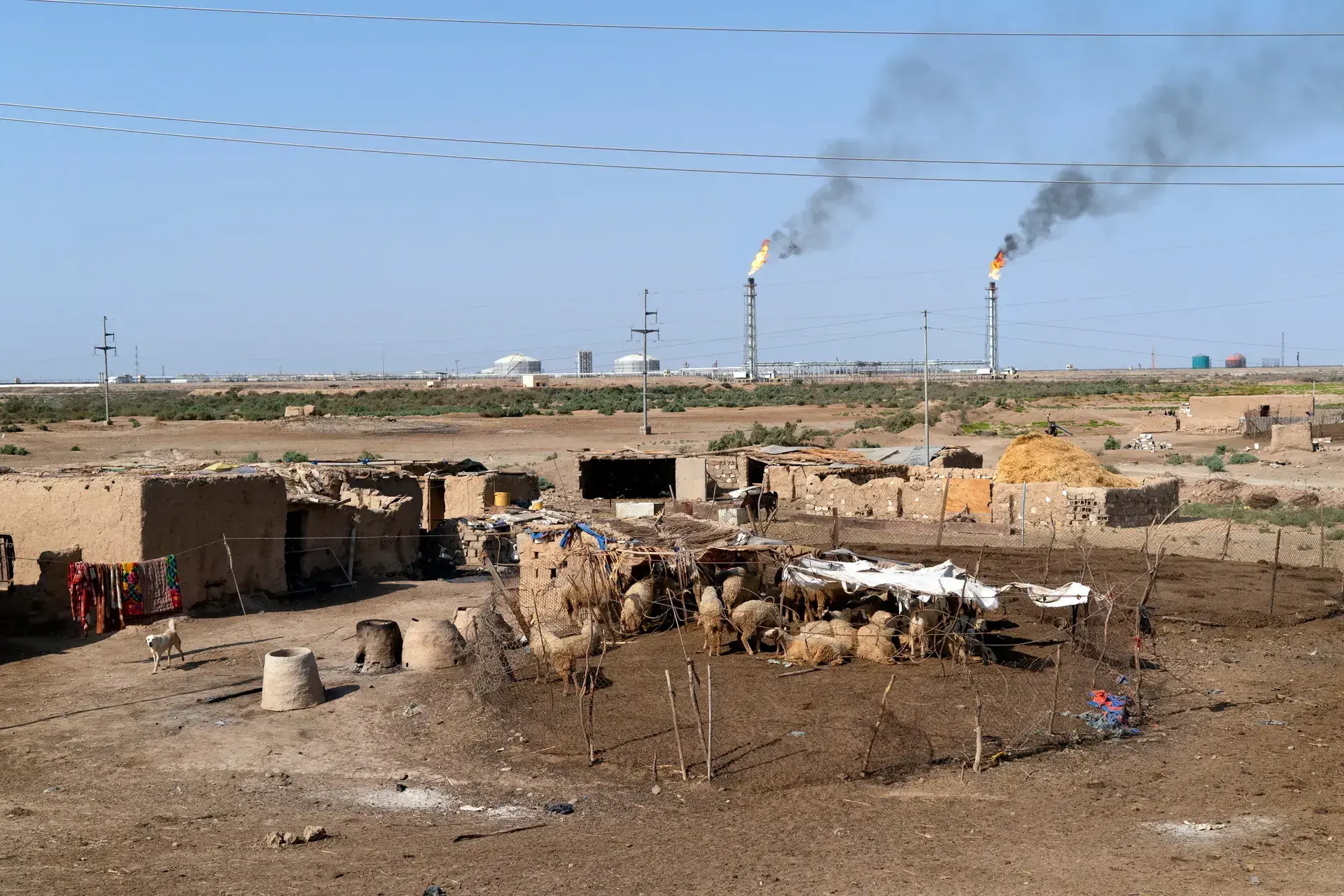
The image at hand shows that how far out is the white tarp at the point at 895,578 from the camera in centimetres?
1436

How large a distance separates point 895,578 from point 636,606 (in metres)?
3.48

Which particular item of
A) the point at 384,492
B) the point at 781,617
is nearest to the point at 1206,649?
the point at 781,617

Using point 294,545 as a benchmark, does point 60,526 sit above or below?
above

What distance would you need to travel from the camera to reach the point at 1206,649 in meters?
16.8

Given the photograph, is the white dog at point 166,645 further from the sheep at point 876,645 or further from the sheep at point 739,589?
the sheep at point 876,645

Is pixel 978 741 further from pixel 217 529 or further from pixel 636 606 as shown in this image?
pixel 217 529

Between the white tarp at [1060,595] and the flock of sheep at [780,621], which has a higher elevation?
the white tarp at [1060,595]

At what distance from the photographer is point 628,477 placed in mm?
36375

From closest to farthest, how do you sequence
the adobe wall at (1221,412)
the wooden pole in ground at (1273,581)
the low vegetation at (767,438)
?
1. the wooden pole in ground at (1273,581)
2. the low vegetation at (767,438)
3. the adobe wall at (1221,412)

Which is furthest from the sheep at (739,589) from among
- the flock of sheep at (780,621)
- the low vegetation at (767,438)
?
the low vegetation at (767,438)

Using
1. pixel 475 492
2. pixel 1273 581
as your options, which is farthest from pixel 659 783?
pixel 475 492

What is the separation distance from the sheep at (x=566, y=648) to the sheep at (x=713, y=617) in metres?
1.33

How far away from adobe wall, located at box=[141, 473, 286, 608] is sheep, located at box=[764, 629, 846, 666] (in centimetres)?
869

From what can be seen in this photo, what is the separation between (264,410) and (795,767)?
231 ft
